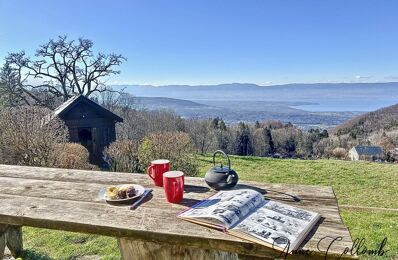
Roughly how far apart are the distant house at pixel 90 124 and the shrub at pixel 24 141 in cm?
302

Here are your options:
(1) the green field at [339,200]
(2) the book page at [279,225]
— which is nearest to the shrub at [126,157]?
(1) the green field at [339,200]

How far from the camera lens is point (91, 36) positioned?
18.5 metres

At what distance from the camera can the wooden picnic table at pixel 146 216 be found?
119 cm

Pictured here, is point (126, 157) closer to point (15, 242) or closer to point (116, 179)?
point (15, 242)

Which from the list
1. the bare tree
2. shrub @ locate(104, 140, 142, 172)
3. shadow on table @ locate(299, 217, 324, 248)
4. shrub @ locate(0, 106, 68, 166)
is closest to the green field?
shadow on table @ locate(299, 217, 324, 248)

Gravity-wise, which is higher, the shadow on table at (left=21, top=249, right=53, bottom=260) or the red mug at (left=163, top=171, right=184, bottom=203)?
the red mug at (left=163, top=171, right=184, bottom=203)

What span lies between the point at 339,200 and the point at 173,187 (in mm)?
5513

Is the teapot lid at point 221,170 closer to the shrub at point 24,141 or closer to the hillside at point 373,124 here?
the shrub at point 24,141

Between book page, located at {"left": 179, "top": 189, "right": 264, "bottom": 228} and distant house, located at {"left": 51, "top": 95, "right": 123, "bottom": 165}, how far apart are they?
9492 mm

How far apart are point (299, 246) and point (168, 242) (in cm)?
51

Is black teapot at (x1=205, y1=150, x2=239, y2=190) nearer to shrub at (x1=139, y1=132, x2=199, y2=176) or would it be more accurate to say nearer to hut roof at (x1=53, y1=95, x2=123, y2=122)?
shrub at (x1=139, y1=132, x2=199, y2=176)

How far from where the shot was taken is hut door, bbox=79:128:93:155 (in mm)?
10859

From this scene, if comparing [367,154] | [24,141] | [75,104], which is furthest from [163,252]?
[367,154]

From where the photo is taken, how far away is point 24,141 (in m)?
6.73
